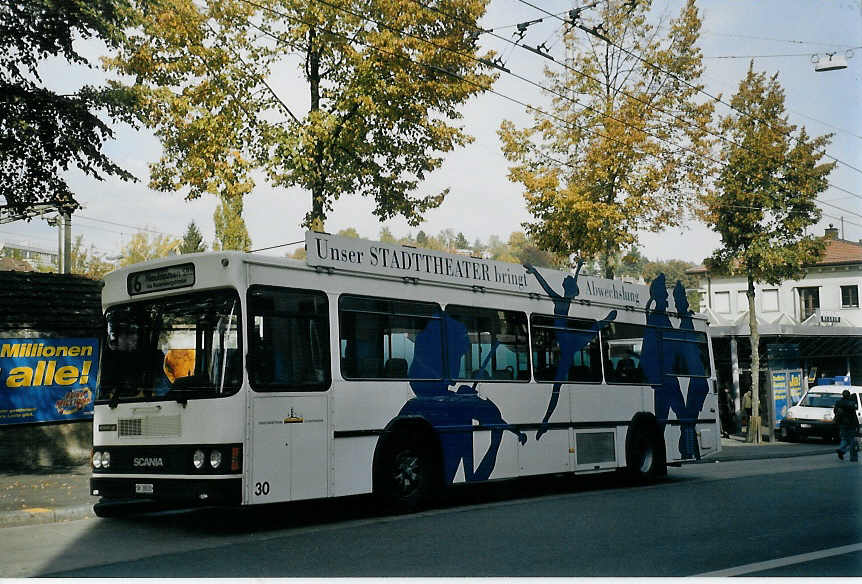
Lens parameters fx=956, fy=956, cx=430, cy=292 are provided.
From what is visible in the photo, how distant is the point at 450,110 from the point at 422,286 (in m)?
6.55

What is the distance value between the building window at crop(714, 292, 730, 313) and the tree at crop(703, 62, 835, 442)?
36091 mm

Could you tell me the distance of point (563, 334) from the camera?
14.3m

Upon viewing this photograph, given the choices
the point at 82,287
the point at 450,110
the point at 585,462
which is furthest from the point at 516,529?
the point at 82,287

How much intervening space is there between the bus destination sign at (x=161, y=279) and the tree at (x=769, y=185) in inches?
802

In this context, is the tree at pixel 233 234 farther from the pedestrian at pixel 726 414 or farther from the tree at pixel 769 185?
the tree at pixel 769 185

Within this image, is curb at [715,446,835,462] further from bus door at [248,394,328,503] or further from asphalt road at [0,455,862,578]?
bus door at [248,394,328,503]

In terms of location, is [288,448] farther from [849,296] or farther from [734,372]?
[849,296]

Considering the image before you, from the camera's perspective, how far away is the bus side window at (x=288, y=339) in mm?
9648

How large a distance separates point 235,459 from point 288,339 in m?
1.40

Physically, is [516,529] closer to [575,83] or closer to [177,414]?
[177,414]

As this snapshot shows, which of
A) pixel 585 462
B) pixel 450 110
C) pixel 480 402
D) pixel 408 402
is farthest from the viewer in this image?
pixel 450 110

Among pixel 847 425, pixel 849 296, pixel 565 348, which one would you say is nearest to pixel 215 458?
pixel 565 348

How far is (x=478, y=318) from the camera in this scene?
1270cm

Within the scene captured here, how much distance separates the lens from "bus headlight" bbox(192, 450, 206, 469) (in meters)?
9.41
